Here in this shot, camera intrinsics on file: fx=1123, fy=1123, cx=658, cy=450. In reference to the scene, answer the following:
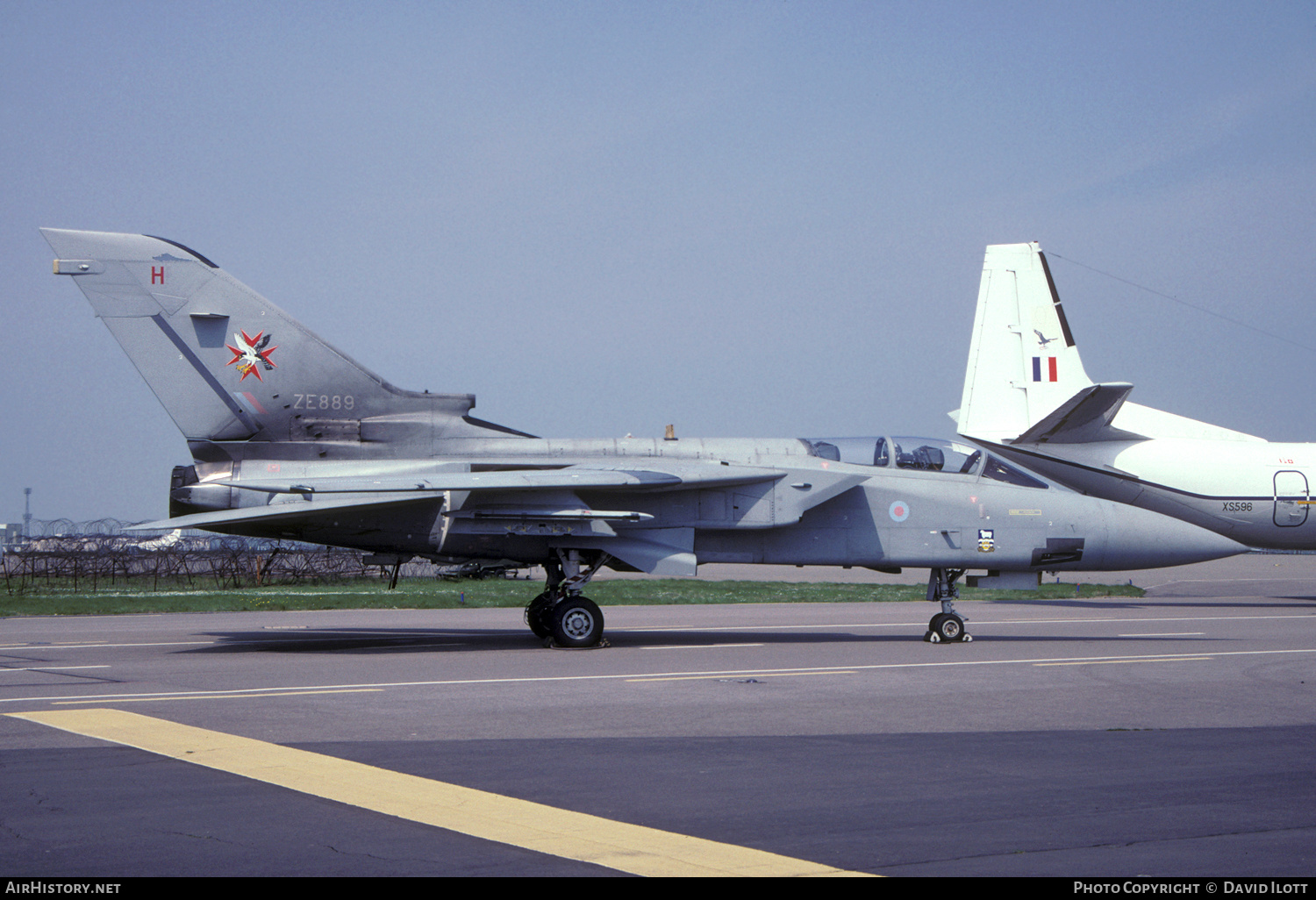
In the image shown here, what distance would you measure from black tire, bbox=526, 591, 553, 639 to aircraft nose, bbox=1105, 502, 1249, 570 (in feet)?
26.5

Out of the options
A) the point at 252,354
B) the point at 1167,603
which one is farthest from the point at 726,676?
the point at 1167,603

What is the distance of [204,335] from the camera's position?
1528 cm

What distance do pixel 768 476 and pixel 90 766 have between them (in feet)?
33.2

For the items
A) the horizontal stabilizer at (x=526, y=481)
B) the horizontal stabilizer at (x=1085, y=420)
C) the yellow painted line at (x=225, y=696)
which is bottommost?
the yellow painted line at (x=225, y=696)

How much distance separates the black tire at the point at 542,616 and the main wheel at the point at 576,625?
170 millimetres

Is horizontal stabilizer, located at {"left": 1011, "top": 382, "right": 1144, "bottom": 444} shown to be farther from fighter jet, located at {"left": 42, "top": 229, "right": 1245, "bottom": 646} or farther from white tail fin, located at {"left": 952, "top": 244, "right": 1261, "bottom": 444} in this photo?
fighter jet, located at {"left": 42, "top": 229, "right": 1245, "bottom": 646}

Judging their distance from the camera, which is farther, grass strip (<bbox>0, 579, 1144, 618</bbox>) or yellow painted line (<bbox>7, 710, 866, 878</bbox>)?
grass strip (<bbox>0, 579, 1144, 618</bbox>)

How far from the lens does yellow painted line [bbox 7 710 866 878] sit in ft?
15.8

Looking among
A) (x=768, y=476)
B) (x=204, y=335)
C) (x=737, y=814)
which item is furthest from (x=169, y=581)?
(x=737, y=814)

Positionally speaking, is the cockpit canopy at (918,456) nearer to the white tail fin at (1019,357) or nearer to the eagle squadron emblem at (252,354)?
the eagle squadron emblem at (252,354)

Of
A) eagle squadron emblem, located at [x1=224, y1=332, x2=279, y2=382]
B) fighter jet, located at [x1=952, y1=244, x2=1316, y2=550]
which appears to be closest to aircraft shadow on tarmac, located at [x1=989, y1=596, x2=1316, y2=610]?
fighter jet, located at [x1=952, y1=244, x2=1316, y2=550]

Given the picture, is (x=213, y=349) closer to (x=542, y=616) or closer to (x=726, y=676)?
(x=542, y=616)

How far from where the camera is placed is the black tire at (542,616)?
15.5 metres

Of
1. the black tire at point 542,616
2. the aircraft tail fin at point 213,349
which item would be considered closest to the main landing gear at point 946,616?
the black tire at point 542,616
